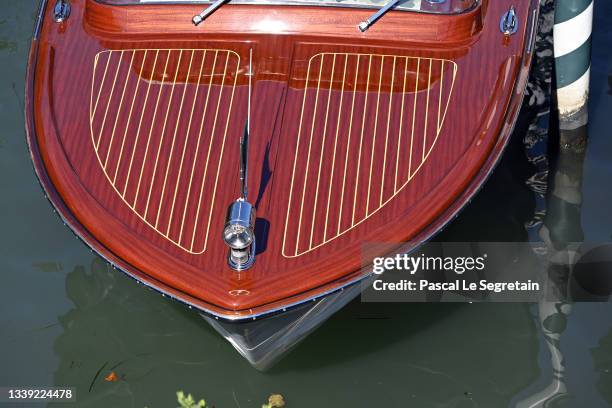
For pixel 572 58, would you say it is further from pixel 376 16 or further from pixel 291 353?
pixel 291 353

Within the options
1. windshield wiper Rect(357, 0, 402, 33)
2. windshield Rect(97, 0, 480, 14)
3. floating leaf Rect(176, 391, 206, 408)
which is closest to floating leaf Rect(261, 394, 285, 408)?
floating leaf Rect(176, 391, 206, 408)

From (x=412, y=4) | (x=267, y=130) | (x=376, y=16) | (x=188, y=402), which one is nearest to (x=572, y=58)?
(x=412, y=4)

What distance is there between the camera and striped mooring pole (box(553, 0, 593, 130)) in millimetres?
6055

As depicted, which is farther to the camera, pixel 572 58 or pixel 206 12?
pixel 572 58

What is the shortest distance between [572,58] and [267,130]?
2.23m

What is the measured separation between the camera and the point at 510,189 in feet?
20.4

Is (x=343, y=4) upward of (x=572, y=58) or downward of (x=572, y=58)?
upward

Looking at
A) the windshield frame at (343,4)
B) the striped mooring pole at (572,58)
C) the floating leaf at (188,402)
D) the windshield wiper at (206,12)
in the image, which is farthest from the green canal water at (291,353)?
the windshield wiper at (206,12)

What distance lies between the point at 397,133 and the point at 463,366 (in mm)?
1299

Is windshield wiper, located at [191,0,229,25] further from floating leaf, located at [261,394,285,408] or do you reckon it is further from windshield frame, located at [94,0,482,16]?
floating leaf, located at [261,394,285,408]

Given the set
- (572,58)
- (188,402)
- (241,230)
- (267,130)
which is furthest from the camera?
(572,58)

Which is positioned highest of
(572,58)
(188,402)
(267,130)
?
(267,130)

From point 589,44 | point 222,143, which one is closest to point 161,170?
point 222,143

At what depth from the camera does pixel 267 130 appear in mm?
4980
